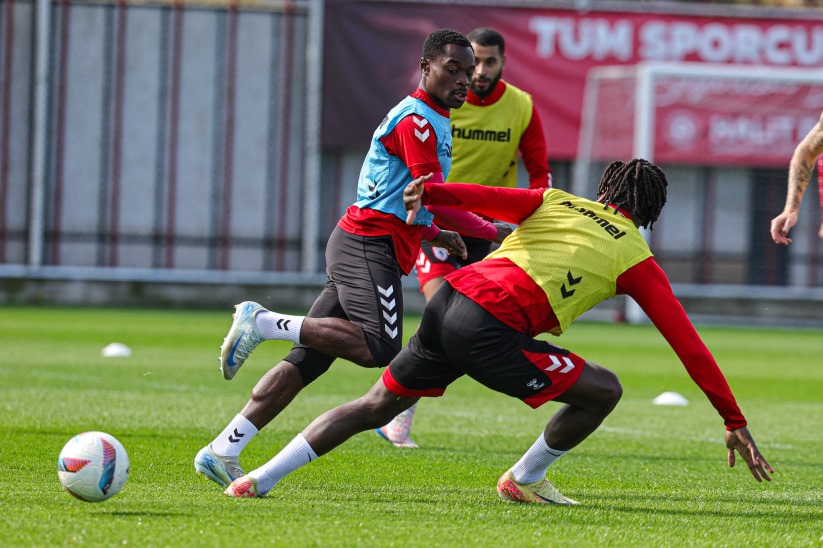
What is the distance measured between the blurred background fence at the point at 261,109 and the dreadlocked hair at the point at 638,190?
15747 mm

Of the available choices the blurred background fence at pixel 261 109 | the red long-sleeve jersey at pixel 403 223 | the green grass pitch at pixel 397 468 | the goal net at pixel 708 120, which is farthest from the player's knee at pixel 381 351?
the goal net at pixel 708 120

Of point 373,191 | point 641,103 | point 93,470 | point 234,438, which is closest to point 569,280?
point 373,191

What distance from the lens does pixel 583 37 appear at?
2145cm

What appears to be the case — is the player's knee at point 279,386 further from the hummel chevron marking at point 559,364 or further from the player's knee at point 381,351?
the hummel chevron marking at point 559,364

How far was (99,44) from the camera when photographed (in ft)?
70.4

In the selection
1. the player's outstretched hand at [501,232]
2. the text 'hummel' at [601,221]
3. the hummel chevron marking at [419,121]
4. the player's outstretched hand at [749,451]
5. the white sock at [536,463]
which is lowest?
the white sock at [536,463]

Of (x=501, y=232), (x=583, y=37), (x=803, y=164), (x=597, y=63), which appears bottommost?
(x=501, y=232)

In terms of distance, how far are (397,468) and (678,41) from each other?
16608 mm

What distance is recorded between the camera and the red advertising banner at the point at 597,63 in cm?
2105

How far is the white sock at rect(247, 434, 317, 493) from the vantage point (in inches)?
210

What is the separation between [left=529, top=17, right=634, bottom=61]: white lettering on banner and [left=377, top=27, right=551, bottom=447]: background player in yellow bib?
44.0 feet

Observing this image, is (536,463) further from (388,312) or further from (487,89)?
(487,89)

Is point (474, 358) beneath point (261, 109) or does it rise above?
beneath

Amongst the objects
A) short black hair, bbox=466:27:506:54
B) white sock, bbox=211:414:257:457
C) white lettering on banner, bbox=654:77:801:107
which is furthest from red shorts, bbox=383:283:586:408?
white lettering on banner, bbox=654:77:801:107
